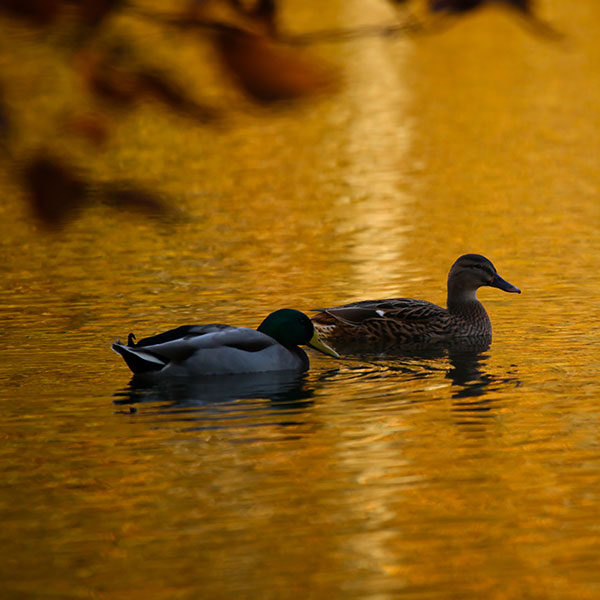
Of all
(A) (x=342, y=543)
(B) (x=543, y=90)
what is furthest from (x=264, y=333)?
(B) (x=543, y=90)

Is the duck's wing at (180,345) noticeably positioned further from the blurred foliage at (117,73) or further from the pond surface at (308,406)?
the blurred foliage at (117,73)

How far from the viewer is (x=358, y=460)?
749 cm

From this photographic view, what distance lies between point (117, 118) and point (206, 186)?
16.6 m

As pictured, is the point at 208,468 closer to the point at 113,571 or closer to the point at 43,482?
the point at 43,482

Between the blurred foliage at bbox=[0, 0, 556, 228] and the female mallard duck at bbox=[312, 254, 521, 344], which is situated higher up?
the blurred foliage at bbox=[0, 0, 556, 228]

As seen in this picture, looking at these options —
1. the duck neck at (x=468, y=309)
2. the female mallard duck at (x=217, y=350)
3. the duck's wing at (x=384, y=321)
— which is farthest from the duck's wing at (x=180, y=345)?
the duck neck at (x=468, y=309)

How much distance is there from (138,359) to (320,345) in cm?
150

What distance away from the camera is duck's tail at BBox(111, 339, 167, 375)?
9.42 meters

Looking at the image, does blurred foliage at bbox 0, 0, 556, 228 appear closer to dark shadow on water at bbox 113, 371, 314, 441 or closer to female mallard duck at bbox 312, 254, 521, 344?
dark shadow on water at bbox 113, 371, 314, 441

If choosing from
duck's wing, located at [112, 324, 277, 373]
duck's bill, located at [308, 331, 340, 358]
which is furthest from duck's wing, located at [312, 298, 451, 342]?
duck's wing, located at [112, 324, 277, 373]

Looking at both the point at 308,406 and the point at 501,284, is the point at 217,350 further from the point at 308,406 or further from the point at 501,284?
the point at 501,284

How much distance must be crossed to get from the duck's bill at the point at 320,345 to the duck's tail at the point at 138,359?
3.96 ft

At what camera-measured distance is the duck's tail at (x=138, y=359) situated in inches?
371

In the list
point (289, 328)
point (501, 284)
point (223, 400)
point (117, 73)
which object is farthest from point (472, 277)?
point (117, 73)
